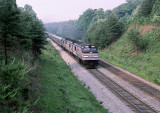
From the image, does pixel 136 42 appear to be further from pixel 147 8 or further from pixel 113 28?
pixel 147 8

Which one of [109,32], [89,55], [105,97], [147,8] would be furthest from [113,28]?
[105,97]

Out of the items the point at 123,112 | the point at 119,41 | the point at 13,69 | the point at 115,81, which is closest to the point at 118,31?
the point at 119,41

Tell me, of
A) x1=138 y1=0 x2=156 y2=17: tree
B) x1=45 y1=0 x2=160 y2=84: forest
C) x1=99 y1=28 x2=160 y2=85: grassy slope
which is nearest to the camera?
x1=99 y1=28 x2=160 y2=85: grassy slope

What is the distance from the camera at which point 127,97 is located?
1398 cm

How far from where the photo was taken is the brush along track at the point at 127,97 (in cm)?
1179

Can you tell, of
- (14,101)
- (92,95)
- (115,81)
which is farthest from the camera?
(115,81)

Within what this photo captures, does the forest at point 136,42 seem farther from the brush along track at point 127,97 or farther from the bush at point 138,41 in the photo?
the brush along track at point 127,97

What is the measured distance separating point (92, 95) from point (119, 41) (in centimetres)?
3285

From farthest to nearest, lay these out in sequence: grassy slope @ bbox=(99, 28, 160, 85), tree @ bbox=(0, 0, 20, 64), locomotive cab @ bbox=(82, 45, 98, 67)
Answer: locomotive cab @ bbox=(82, 45, 98, 67)
grassy slope @ bbox=(99, 28, 160, 85)
tree @ bbox=(0, 0, 20, 64)

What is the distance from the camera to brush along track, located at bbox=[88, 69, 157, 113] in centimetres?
1179

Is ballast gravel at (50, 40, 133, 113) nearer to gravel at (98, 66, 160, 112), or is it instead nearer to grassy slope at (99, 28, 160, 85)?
gravel at (98, 66, 160, 112)

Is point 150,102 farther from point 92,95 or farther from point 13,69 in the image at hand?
point 13,69

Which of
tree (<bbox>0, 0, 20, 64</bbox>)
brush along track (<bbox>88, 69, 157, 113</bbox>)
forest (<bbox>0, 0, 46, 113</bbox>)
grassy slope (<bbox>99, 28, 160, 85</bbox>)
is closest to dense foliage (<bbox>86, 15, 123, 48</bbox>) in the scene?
grassy slope (<bbox>99, 28, 160, 85</bbox>)

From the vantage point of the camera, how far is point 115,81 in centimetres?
1841
